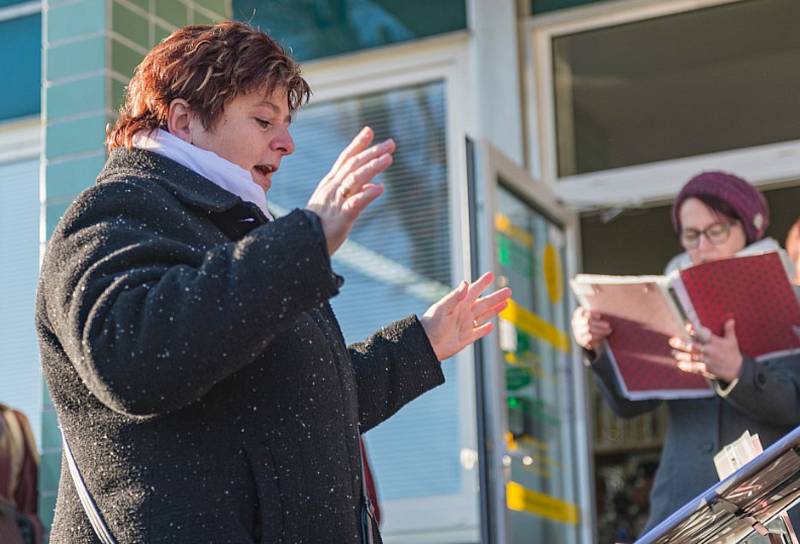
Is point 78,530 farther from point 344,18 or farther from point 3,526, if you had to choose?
point 344,18

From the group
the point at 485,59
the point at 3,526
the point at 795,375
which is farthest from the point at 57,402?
the point at 485,59

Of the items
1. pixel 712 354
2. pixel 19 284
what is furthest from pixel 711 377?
pixel 19 284

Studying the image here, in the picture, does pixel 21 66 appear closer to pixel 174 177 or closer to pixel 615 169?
pixel 615 169

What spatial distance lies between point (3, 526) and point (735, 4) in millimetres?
3913

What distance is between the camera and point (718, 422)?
Result: 372 centimetres

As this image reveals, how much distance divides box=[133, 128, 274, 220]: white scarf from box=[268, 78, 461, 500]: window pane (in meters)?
4.18

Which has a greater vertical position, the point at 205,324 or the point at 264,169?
the point at 264,169

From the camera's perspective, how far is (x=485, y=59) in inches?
255

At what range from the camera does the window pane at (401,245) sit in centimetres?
613

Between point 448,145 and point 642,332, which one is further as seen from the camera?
point 448,145

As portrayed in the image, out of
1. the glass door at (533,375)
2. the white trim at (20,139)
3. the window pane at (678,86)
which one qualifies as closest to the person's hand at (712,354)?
the glass door at (533,375)

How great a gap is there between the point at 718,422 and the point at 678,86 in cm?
281

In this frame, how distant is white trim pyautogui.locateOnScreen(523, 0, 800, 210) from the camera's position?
605 cm

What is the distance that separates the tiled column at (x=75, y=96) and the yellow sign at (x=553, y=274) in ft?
7.90
